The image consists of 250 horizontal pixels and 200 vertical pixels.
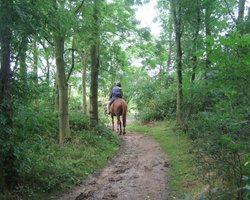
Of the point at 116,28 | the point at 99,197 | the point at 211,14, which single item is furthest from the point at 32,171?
the point at 211,14

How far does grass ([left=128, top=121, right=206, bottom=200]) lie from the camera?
20.4 ft

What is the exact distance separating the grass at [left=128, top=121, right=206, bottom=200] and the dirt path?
0.23 metres

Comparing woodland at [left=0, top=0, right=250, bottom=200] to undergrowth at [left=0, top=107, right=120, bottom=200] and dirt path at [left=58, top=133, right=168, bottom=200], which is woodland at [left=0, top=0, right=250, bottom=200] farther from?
dirt path at [left=58, top=133, right=168, bottom=200]

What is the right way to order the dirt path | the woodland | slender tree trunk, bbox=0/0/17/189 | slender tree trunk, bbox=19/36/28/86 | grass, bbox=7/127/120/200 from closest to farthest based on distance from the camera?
the woodland, slender tree trunk, bbox=0/0/17/189, slender tree trunk, bbox=19/36/28/86, grass, bbox=7/127/120/200, the dirt path

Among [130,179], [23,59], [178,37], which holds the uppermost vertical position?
[178,37]

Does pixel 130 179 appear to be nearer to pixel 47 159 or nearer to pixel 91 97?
pixel 47 159

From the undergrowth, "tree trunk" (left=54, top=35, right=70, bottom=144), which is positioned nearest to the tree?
"tree trunk" (left=54, top=35, right=70, bottom=144)

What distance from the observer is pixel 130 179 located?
7402mm

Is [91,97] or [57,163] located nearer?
[57,163]

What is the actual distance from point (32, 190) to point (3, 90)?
2.09m

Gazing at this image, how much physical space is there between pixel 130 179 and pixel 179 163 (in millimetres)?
1802

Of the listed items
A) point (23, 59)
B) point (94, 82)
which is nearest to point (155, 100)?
point (94, 82)

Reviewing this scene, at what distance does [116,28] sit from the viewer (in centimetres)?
1174

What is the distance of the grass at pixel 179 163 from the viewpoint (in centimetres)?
623
